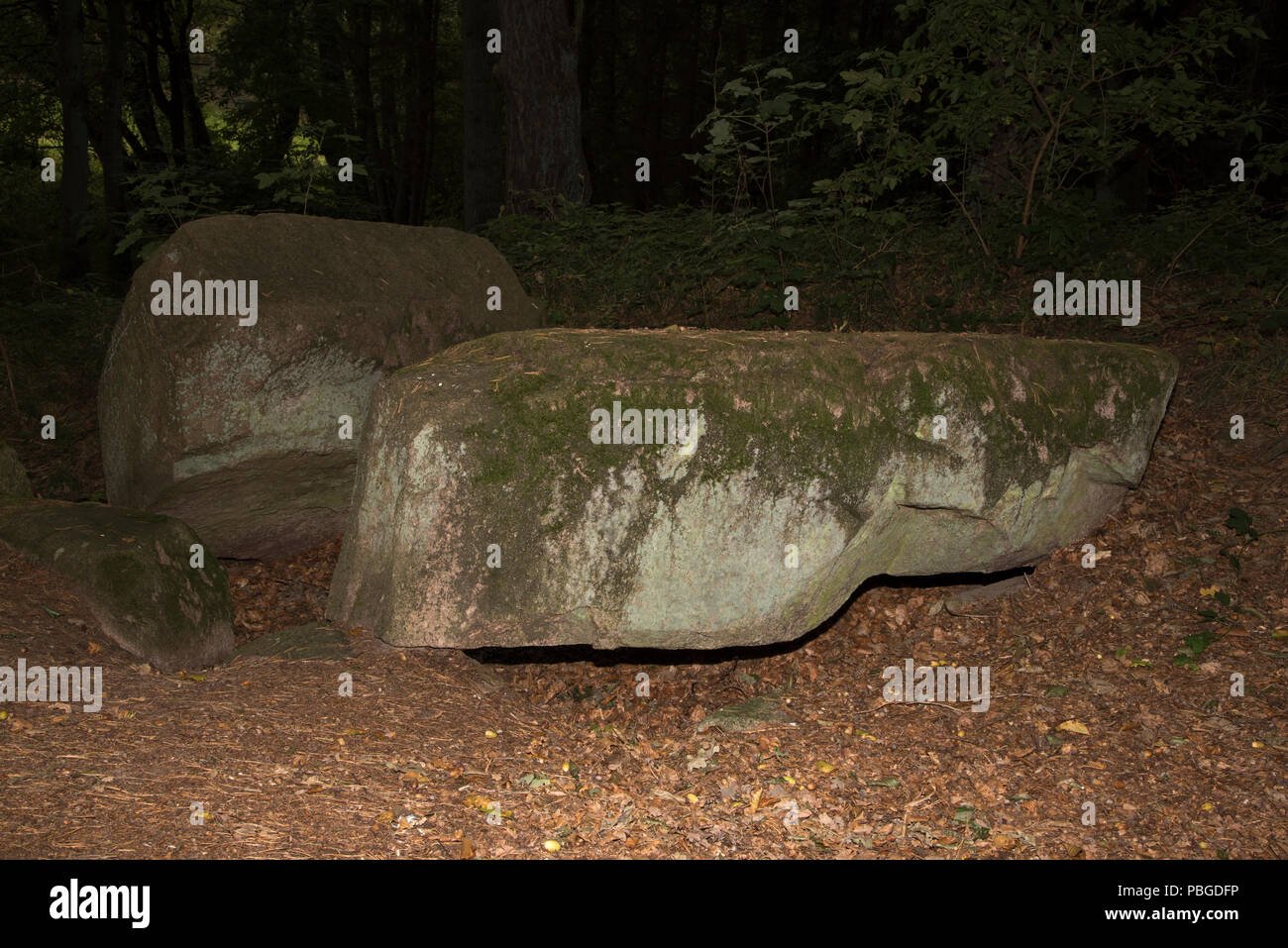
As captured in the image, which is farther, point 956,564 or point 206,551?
point 206,551

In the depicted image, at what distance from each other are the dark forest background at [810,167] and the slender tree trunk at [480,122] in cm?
3

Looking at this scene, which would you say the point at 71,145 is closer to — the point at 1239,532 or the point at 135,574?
the point at 135,574

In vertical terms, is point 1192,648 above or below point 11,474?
below

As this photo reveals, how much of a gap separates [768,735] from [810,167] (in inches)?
411

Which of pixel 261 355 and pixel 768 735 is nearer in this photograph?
pixel 768 735

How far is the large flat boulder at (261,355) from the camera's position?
17.4ft

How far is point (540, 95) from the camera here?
31.6ft

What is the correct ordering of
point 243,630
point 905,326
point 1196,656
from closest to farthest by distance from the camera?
point 1196,656 → point 243,630 → point 905,326

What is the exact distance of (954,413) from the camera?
4457 millimetres

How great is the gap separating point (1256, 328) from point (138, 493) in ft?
23.0

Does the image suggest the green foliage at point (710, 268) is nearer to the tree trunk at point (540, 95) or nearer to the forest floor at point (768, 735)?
the tree trunk at point (540, 95)

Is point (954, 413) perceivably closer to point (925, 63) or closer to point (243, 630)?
point (925, 63)

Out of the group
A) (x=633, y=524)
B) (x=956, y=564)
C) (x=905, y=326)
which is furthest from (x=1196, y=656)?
(x=905, y=326)

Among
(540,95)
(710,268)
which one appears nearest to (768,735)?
(710,268)
